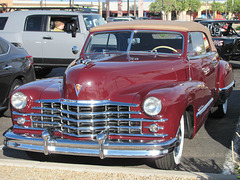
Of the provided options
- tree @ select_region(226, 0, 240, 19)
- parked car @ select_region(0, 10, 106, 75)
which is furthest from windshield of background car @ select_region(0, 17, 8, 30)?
tree @ select_region(226, 0, 240, 19)

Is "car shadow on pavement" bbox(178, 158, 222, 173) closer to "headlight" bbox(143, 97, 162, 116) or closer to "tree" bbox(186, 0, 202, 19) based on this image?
"headlight" bbox(143, 97, 162, 116)

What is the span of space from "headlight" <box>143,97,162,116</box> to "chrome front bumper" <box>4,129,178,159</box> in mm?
326

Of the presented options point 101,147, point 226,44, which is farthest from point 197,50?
point 226,44

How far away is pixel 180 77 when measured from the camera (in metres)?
5.26

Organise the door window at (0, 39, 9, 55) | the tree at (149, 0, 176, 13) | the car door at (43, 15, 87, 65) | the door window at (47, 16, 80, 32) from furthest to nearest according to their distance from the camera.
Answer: the tree at (149, 0, 176, 13), the door window at (47, 16, 80, 32), the car door at (43, 15, 87, 65), the door window at (0, 39, 9, 55)

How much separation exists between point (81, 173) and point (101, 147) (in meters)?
0.39

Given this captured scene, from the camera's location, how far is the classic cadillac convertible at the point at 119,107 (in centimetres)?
421

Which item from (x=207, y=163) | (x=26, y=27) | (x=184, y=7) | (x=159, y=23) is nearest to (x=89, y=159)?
(x=207, y=163)

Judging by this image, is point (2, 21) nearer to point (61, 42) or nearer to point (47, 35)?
point (47, 35)

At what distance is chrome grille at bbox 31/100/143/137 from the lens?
4.32 metres

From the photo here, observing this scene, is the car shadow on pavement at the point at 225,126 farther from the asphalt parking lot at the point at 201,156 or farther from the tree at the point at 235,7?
Answer: the tree at the point at 235,7

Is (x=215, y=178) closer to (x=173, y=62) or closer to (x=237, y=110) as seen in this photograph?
(x=173, y=62)

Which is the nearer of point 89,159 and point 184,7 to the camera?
point 89,159

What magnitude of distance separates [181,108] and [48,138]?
1530mm
